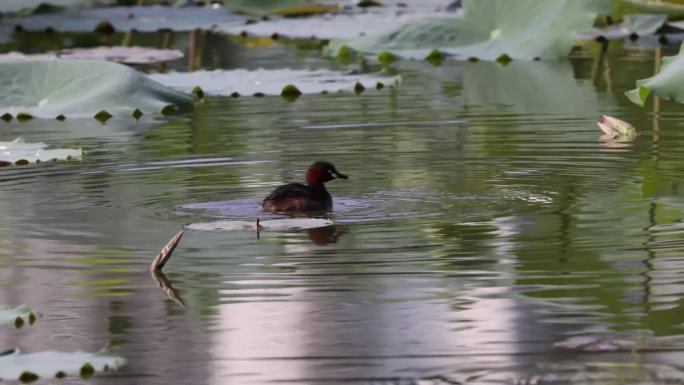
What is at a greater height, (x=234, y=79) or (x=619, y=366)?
(x=234, y=79)

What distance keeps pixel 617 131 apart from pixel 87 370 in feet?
16.9

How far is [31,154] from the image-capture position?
28.0 ft

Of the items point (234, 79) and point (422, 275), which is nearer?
point (422, 275)

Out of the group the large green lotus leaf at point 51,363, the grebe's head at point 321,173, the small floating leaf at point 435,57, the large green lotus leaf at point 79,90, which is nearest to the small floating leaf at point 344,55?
the small floating leaf at point 435,57

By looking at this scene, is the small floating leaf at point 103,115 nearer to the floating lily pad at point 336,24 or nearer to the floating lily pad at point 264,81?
the floating lily pad at point 264,81

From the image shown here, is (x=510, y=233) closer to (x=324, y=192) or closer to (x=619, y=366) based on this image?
(x=324, y=192)

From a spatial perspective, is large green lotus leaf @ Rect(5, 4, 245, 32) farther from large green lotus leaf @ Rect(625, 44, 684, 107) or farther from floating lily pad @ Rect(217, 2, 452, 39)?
large green lotus leaf @ Rect(625, 44, 684, 107)

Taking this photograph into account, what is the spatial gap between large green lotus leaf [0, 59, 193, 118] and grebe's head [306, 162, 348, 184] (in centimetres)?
279

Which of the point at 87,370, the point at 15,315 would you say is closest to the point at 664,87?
the point at 15,315

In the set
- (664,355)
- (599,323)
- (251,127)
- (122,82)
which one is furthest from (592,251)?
(122,82)

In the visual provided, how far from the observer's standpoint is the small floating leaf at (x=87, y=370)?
14.2 ft

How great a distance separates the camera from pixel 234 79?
1197 cm

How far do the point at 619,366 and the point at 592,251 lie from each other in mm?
1654

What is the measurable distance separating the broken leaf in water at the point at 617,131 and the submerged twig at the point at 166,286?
3.79 metres
